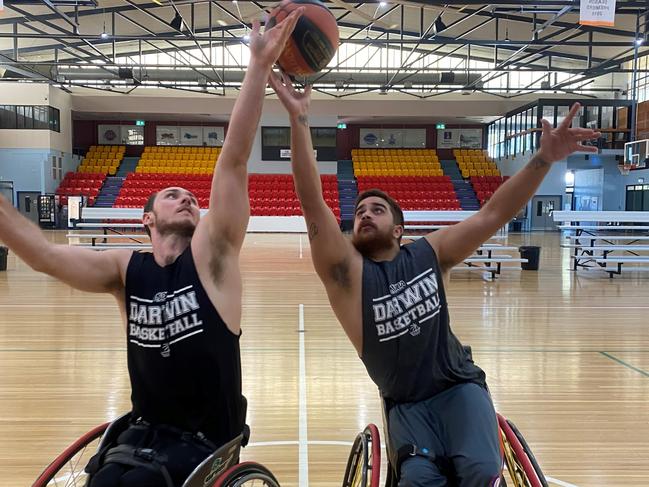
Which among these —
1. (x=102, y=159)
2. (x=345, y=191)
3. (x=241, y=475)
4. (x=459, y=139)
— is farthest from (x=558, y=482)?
(x=459, y=139)

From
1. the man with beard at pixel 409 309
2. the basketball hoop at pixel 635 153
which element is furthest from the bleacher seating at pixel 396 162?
the man with beard at pixel 409 309

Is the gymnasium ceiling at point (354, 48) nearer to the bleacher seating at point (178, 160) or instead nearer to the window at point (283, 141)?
the window at point (283, 141)

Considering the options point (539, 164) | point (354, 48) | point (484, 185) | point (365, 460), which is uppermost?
point (354, 48)

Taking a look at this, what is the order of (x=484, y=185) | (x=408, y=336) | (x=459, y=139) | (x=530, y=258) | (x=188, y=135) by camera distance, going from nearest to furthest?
(x=408, y=336), (x=530, y=258), (x=484, y=185), (x=188, y=135), (x=459, y=139)

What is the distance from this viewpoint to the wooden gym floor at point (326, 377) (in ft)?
9.07

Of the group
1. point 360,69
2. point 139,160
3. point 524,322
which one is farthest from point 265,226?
point 524,322

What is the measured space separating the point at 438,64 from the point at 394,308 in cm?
2080

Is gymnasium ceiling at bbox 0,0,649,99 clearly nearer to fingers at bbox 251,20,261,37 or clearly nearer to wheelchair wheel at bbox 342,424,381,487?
fingers at bbox 251,20,261,37

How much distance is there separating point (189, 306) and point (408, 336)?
716 mm

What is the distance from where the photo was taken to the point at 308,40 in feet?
6.73

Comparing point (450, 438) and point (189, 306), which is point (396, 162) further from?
point (189, 306)

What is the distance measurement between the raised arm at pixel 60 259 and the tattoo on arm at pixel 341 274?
673mm

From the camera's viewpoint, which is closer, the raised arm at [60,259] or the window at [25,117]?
the raised arm at [60,259]

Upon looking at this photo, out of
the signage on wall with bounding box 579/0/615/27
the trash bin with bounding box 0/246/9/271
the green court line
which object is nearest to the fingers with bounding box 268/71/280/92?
the green court line
